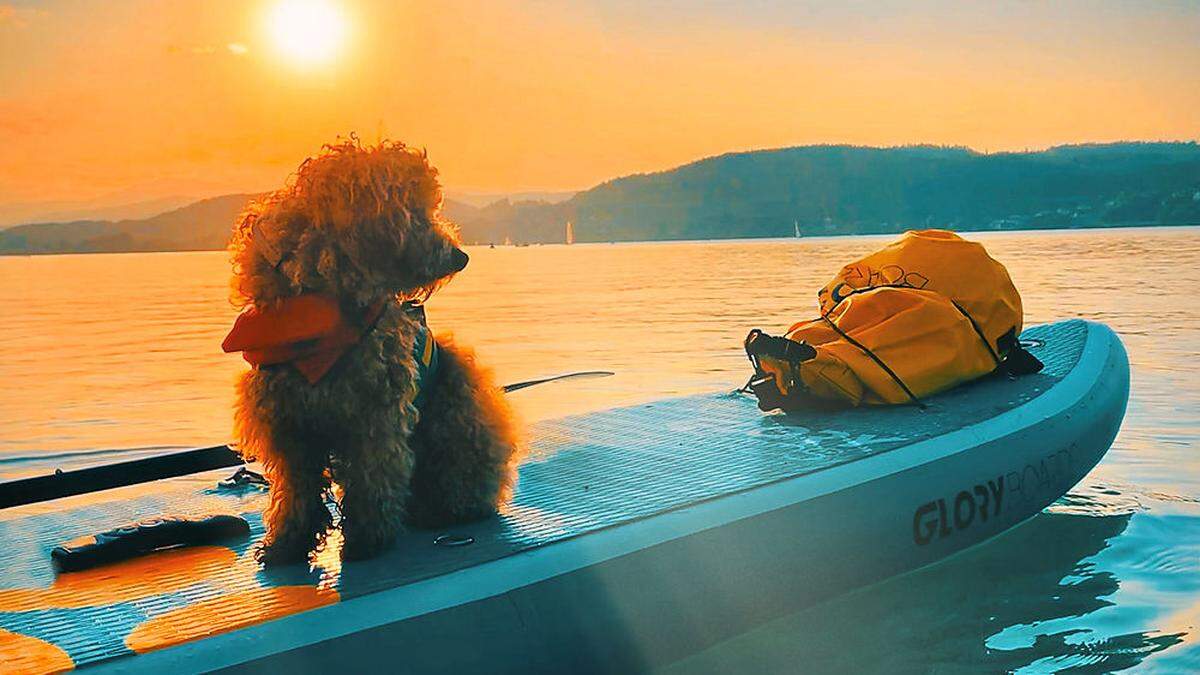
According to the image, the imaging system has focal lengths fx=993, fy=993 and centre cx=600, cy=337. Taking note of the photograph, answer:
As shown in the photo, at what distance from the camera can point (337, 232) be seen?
2867 millimetres

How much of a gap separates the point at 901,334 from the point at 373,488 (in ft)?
10.6

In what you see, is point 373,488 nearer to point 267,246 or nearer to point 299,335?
point 299,335

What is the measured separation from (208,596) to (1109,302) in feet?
60.5

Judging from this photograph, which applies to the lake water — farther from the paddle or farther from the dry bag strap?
the dry bag strap

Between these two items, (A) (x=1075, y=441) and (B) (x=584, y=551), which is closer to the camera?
(B) (x=584, y=551)

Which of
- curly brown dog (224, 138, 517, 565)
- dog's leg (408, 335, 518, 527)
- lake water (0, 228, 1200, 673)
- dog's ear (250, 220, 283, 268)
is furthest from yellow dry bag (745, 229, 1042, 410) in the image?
dog's ear (250, 220, 283, 268)

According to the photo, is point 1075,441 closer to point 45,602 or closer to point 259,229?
point 259,229

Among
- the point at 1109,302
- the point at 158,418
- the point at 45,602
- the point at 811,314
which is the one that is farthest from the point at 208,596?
the point at 1109,302

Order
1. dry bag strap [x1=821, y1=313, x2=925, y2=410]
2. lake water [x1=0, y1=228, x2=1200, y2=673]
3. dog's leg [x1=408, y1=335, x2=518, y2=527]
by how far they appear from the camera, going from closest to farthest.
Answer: dog's leg [x1=408, y1=335, x2=518, y2=527]
lake water [x1=0, y1=228, x2=1200, y2=673]
dry bag strap [x1=821, y1=313, x2=925, y2=410]

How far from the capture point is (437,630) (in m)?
2.80

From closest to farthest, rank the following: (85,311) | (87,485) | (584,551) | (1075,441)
Result: (584,551) → (87,485) → (1075,441) → (85,311)

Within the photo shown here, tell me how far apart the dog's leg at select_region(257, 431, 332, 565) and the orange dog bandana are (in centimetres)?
23

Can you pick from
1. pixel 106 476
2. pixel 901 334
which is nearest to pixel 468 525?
pixel 106 476

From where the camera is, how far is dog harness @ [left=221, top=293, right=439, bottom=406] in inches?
111
